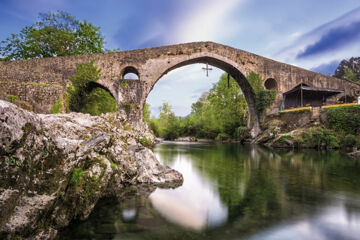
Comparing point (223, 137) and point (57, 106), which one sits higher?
point (57, 106)

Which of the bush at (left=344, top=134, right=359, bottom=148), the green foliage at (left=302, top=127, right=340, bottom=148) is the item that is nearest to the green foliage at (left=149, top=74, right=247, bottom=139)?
the green foliage at (left=302, top=127, right=340, bottom=148)

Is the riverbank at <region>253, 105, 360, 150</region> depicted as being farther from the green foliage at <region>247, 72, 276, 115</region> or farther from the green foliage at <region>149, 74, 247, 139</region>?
the green foliage at <region>149, 74, 247, 139</region>

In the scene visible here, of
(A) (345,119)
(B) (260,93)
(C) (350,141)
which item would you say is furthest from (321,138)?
(B) (260,93)

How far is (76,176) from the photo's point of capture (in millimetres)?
2895

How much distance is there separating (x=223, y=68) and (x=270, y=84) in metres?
5.55

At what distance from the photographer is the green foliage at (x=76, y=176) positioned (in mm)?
2842

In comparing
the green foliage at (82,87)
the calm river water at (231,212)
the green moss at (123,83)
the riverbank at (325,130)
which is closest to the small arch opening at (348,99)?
the riverbank at (325,130)

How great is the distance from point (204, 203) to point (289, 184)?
111 inches

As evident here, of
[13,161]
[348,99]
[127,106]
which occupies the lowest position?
[13,161]

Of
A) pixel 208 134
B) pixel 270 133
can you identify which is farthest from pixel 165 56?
pixel 208 134

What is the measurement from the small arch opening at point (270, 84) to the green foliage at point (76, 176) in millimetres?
22404

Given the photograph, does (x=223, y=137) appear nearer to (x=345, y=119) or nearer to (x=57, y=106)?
(x=345, y=119)

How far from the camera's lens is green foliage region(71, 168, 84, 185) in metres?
2.84

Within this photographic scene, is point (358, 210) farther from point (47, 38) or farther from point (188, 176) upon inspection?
point (47, 38)
